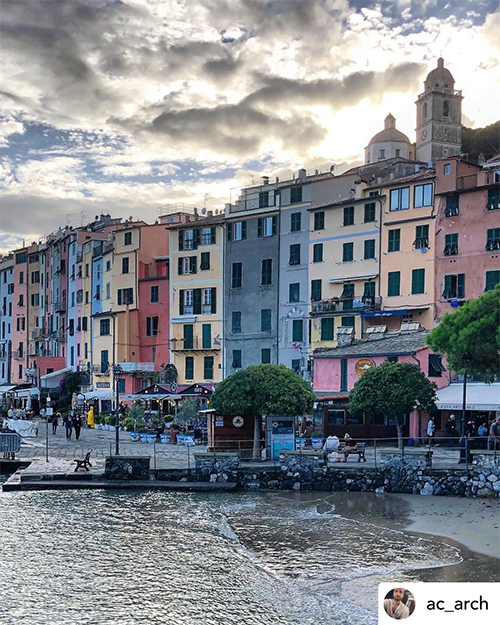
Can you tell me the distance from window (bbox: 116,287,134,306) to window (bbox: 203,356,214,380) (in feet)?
32.2

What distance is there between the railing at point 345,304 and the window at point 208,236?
10.7m

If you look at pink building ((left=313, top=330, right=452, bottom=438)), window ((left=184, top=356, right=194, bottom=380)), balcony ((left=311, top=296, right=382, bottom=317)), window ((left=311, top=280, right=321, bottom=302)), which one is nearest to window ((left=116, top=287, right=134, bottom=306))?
window ((left=184, top=356, right=194, bottom=380))

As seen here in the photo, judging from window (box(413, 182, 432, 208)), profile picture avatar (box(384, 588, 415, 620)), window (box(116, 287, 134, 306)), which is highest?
window (box(413, 182, 432, 208))

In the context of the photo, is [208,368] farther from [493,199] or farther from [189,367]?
[493,199]

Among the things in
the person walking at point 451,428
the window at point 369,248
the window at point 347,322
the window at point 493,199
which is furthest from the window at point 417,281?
the person walking at point 451,428

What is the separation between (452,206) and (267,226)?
14.9 m

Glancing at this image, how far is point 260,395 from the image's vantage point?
30.1 meters

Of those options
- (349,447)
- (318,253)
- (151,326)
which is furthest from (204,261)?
(349,447)

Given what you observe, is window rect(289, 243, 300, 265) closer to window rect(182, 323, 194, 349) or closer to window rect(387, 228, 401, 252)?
window rect(387, 228, 401, 252)

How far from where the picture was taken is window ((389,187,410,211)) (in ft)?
155

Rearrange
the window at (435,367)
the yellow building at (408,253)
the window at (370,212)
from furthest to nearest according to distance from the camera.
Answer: the window at (370,212) < the yellow building at (408,253) < the window at (435,367)

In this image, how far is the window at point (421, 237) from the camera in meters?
45.7

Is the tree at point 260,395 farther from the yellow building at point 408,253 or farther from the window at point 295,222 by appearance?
the window at point 295,222

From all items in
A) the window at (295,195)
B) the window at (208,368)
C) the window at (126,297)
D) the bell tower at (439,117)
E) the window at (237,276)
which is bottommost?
the window at (208,368)
